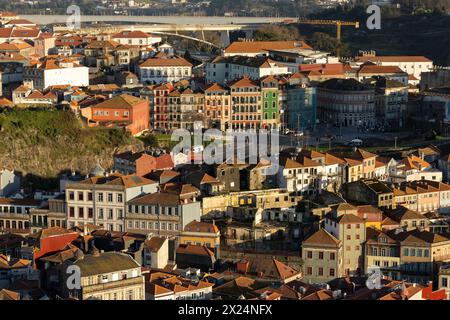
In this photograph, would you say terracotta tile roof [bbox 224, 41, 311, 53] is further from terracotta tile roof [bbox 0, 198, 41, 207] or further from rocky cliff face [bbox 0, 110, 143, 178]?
terracotta tile roof [bbox 0, 198, 41, 207]

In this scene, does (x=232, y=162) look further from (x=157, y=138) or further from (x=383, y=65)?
(x=383, y=65)

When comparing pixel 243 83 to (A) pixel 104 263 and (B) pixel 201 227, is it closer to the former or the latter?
(B) pixel 201 227

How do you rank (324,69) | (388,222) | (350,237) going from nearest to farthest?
(350,237), (388,222), (324,69)

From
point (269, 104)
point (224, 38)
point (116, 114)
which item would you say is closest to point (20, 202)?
point (116, 114)

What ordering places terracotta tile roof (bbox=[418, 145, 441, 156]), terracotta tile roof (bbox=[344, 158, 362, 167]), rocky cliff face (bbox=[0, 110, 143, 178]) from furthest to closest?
1. terracotta tile roof (bbox=[418, 145, 441, 156])
2. rocky cliff face (bbox=[0, 110, 143, 178])
3. terracotta tile roof (bbox=[344, 158, 362, 167])

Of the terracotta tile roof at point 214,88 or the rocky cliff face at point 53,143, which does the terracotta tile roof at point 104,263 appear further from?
the terracotta tile roof at point 214,88

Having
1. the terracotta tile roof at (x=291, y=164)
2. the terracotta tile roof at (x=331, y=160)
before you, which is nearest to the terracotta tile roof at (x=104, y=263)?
the terracotta tile roof at (x=291, y=164)
